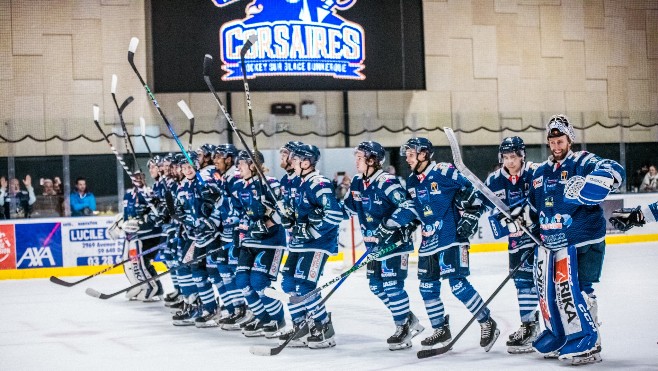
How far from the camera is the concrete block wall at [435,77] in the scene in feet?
47.5

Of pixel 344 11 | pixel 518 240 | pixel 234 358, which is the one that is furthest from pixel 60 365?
pixel 344 11

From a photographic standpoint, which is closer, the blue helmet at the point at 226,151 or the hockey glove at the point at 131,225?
the blue helmet at the point at 226,151

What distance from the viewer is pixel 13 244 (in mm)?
11703

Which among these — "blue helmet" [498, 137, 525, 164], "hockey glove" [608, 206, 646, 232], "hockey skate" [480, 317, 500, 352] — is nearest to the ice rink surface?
"hockey skate" [480, 317, 500, 352]

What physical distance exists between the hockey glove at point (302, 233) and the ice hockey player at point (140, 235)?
339 centimetres

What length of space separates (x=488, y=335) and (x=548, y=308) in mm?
751

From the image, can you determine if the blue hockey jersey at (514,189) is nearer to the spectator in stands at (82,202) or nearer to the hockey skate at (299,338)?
the hockey skate at (299,338)

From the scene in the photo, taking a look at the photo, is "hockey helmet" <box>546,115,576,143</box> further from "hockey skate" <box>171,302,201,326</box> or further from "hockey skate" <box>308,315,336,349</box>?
"hockey skate" <box>171,302,201,326</box>

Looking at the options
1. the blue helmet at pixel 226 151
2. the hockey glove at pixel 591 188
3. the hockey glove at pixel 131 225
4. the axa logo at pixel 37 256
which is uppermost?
the blue helmet at pixel 226 151

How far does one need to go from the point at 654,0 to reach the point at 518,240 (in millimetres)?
13173

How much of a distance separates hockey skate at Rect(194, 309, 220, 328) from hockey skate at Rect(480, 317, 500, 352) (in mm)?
2616

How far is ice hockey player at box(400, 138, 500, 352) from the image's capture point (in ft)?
18.9

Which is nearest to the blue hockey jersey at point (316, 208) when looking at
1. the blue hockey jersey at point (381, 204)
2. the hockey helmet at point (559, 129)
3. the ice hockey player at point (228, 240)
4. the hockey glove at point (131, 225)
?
the blue hockey jersey at point (381, 204)

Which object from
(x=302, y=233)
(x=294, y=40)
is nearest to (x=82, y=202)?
(x=294, y=40)
